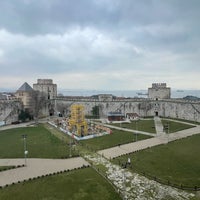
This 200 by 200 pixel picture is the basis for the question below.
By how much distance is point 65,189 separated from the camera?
1855 centimetres

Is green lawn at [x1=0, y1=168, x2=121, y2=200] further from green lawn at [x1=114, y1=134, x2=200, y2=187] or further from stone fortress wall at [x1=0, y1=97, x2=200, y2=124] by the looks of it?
stone fortress wall at [x1=0, y1=97, x2=200, y2=124]

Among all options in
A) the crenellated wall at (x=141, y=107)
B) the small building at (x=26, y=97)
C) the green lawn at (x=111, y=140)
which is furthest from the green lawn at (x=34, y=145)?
the crenellated wall at (x=141, y=107)

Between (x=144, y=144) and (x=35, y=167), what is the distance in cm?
1568

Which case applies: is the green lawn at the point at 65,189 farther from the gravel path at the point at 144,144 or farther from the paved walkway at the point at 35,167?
the gravel path at the point at 144,144

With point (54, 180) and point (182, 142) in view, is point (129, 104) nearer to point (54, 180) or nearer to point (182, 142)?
point (182, 142)

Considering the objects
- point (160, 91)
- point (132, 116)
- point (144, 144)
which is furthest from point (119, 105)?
point (144, 144)

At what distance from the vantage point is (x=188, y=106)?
178 ft

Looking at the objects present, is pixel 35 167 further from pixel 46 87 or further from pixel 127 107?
pixel 46 87

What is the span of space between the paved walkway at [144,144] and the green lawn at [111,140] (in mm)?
1522

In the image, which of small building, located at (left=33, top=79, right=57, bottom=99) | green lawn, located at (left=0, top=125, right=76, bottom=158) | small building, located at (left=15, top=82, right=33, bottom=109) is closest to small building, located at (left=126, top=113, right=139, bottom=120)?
green lawn, located at (left=0, top=125, right=76, bottom=158)

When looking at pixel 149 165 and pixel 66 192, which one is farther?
pixel 149 165

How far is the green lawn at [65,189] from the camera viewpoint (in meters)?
17.4

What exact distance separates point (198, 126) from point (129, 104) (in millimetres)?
19909

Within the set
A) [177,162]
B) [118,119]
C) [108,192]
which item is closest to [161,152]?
[177,162]
